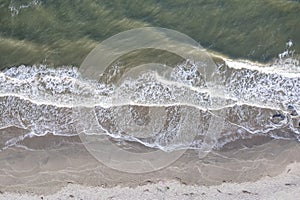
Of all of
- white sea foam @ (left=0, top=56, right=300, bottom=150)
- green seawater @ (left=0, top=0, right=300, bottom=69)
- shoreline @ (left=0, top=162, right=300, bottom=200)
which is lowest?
shoreline @ (left=0, top=162, right=300, bottom=200)

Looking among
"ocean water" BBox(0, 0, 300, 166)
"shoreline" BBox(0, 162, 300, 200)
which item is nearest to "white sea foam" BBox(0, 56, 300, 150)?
"ocean water" BBox(0, 0, 300, 166)

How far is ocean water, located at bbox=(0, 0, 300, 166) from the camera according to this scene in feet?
27.3

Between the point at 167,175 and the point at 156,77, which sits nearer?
the point at 167,175

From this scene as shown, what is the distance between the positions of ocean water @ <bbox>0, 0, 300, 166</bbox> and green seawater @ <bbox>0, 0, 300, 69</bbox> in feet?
0.06

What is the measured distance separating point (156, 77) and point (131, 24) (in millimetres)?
1187

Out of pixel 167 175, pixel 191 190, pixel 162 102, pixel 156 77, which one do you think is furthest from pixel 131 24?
pixel 191 190

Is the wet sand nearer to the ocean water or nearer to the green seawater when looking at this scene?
the ocean water

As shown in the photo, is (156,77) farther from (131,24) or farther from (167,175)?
(167,175)

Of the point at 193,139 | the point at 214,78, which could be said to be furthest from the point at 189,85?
the point at 193,139

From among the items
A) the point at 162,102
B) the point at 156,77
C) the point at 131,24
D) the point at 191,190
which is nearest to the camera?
the point at 191,190

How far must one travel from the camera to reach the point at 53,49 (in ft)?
28.7

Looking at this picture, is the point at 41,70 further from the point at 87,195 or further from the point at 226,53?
the point at 226,53

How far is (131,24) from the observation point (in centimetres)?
877

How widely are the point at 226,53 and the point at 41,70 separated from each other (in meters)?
3.66
